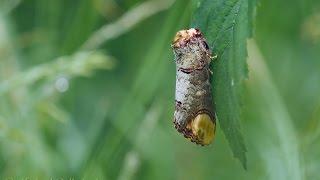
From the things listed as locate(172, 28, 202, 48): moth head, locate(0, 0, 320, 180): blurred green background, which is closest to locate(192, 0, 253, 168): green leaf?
locate(172, 28, 202, 48): moth head

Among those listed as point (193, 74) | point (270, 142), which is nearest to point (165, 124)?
point (270, 142)

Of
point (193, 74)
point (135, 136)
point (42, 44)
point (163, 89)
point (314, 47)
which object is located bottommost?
point (193, 74)

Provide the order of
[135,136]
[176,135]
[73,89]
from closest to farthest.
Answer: [135,136], [176,135], [73,89]

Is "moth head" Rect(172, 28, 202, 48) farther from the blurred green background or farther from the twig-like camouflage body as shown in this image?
the blurred green background

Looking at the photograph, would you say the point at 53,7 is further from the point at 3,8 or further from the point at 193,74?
the point at 193,74

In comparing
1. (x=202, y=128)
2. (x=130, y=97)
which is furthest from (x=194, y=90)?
(x=130, y=97)

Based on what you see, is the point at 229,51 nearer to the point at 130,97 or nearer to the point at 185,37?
the point at 185,37

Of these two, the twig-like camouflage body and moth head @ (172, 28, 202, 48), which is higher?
moth head @ (172, 28, 202, 48)
